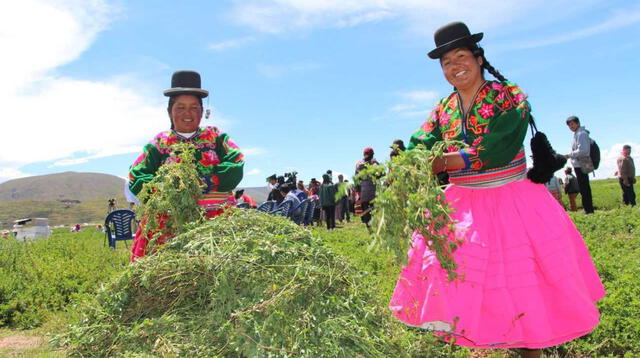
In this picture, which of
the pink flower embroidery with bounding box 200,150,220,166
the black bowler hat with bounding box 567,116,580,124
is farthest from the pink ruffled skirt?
the black bowler hat with bounding box 567,116,580,124

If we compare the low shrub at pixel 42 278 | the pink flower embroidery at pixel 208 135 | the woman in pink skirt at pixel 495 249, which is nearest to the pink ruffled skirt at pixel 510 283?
the woman in pink skirt at pixel 495 249

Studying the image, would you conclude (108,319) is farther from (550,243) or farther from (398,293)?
(550,243)

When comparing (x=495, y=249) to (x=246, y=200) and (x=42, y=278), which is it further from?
(x=246, y=200)

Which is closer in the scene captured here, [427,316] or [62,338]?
[62,338]

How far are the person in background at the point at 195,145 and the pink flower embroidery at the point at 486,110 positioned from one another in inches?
75.1

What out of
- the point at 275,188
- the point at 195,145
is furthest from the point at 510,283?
the point at 275,188

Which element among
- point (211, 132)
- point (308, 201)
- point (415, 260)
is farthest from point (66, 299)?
point (308, 201)

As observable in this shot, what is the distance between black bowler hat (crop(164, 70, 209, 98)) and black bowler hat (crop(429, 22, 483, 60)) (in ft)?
6.28

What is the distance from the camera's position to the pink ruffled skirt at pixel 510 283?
2740 mm

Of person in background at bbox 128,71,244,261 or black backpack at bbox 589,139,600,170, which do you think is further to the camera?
black backpack at bbox 589,139,600,170

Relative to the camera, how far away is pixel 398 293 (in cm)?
312

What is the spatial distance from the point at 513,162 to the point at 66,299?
6.08 meters

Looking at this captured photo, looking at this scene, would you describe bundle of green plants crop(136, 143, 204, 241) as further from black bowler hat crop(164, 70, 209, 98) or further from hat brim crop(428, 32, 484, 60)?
hat brim crop(428, 32, 484, 60)

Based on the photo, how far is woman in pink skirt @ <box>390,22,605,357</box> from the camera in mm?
2754
